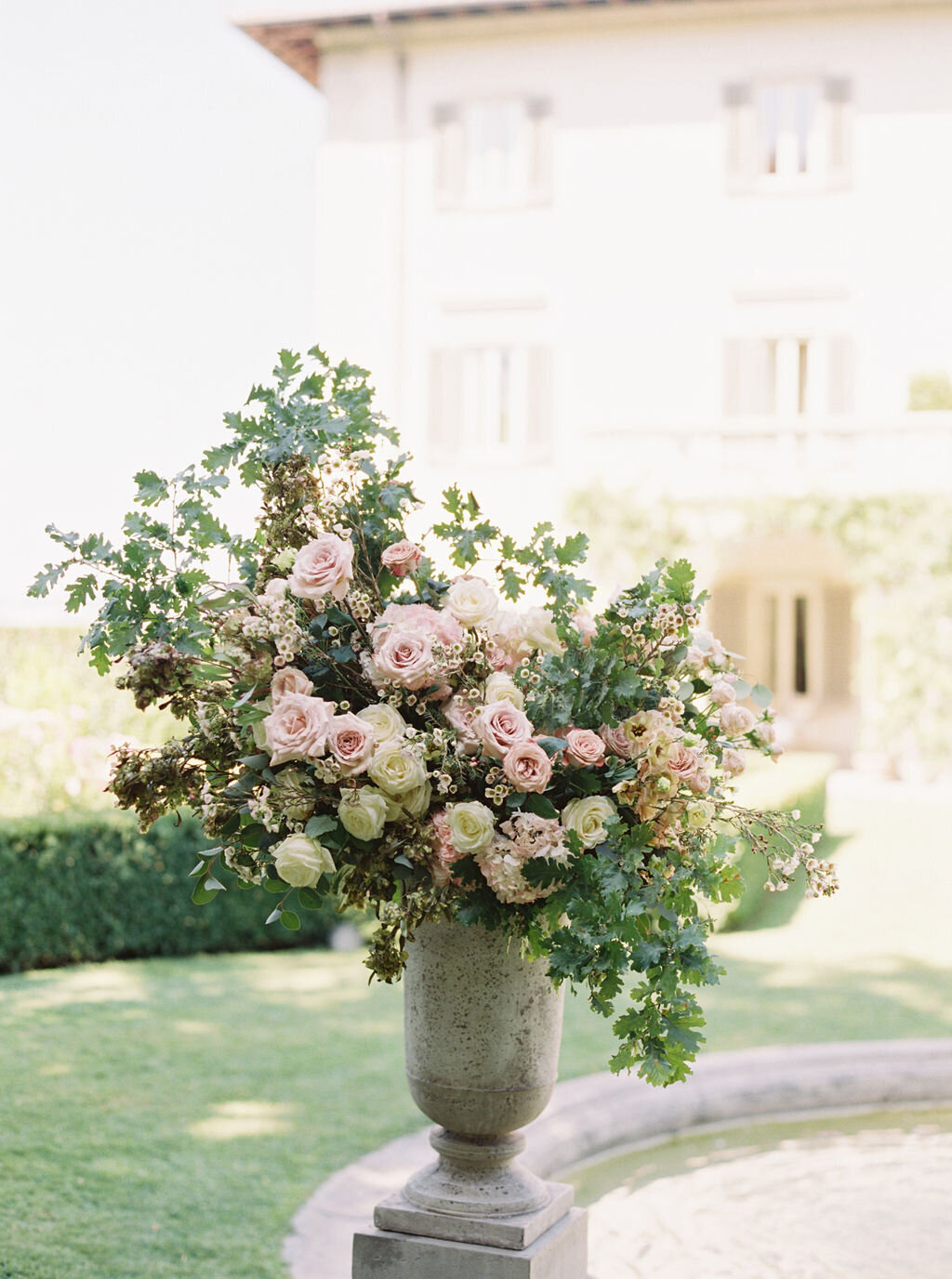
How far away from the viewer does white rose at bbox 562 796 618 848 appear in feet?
6.96

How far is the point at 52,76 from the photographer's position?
798 inches

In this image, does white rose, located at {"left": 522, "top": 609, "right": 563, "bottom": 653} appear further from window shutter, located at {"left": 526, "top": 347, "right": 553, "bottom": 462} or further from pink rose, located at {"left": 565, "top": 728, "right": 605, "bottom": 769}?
window shutter, located at {"left": 526, "top": 347, "right": 553, "bottom": 462}

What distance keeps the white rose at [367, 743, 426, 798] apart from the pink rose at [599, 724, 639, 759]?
1.16 ft

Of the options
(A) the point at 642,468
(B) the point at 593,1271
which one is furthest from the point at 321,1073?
(A) the point at 642,468

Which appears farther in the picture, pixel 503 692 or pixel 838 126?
pixel 838 126

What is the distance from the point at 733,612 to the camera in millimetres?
17812

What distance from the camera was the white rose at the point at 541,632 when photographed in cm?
238

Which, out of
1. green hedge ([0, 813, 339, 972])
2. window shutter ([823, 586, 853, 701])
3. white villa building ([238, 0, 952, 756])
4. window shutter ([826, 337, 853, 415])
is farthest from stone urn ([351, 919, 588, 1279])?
window shutter ([823, 586, 853, 701])

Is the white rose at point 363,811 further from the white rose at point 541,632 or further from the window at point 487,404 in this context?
the window at point 487,404

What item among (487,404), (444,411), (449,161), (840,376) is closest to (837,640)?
(840,376)

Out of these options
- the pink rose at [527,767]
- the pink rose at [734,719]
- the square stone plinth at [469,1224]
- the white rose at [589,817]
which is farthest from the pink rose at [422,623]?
the square stone plinth at [469,1224]

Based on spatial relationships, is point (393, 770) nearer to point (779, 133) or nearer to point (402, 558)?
point (402, 558)

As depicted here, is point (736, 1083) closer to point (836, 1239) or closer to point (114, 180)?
point (836, 1239)

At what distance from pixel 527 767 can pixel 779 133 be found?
15.7m
